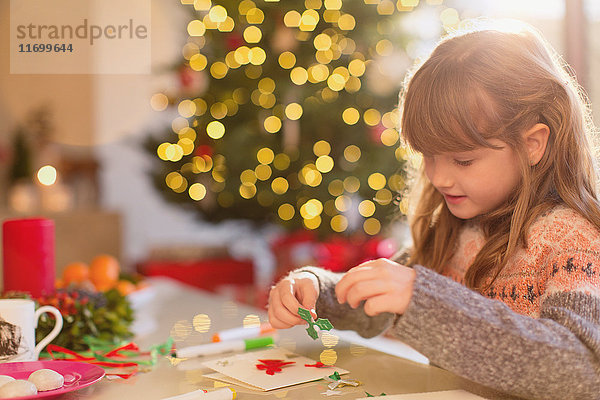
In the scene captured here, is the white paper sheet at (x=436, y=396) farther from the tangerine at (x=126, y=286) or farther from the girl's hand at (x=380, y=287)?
the tangerine at (x=126, y=286)

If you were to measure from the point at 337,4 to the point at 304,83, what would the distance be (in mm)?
297

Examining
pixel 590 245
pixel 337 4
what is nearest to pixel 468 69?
pixel 590 245

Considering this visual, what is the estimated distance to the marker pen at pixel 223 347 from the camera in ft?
2.84

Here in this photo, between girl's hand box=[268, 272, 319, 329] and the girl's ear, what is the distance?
0.32 meters

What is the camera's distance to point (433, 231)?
1057 millimetres

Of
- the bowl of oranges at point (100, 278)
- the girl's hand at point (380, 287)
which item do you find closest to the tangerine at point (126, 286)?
the bowl of oranges at point (100, 278)

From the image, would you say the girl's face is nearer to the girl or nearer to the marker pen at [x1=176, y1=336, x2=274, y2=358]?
the girl

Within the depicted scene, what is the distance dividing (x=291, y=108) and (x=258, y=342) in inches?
66.3

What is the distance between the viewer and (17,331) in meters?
0.78

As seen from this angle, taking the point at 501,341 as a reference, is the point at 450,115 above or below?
above

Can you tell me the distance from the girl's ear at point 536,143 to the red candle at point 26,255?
0.71 metres

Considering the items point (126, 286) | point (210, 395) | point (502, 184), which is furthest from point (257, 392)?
point (126, 286)

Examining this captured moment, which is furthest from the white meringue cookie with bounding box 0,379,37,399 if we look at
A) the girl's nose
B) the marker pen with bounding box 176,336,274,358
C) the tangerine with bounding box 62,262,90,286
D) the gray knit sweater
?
the tangerine with bounding box 62,262,90,286

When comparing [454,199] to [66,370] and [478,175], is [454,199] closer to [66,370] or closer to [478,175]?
[478,175]
